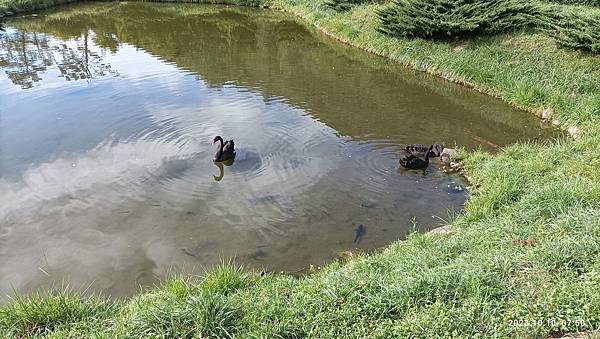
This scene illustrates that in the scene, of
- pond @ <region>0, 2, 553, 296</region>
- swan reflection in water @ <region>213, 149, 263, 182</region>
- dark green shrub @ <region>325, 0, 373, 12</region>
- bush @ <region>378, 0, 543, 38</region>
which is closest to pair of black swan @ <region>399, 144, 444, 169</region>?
pond @ <region>0, 2, 553, 296</region>

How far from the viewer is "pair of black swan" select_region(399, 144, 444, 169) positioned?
29.3ft

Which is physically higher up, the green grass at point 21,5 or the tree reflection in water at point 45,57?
the green grass at point 21,5

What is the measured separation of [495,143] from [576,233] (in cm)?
608

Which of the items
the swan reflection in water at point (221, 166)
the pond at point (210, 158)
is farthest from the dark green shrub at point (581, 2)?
the swan reflection in water at point (221, 166)

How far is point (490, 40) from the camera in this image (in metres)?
15.3

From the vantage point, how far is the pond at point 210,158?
6.55 m

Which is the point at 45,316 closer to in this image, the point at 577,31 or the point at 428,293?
the point at 428,293

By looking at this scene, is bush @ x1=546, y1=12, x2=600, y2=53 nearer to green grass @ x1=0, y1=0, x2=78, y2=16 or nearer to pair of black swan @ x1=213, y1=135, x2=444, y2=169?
pair of black swan @ x1=213, y1=135, x2=444, y2=169

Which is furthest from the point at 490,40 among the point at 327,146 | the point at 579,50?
the point at 327,146

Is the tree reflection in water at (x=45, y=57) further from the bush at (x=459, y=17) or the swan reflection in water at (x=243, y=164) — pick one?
the bush at (x=459, y=17)

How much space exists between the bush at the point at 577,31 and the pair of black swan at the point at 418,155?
6248 mm

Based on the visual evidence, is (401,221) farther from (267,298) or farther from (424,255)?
(267,298)

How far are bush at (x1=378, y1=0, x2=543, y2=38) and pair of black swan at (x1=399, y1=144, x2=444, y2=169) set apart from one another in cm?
751
